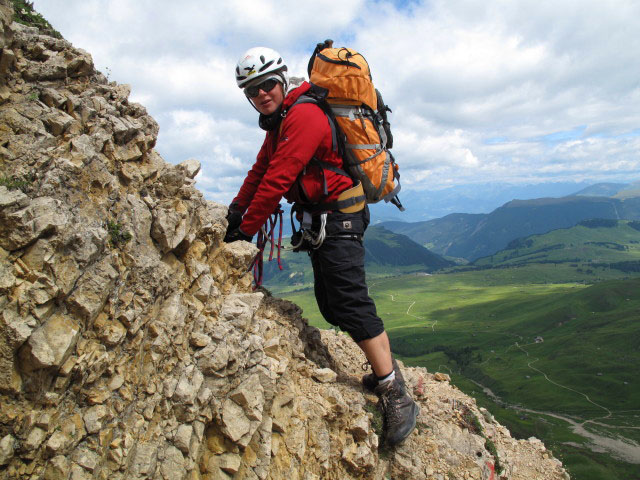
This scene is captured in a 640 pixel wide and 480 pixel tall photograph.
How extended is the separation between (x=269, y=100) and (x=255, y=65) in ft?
2.33

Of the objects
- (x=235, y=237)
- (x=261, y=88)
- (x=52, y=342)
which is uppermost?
(x=261, y=88)

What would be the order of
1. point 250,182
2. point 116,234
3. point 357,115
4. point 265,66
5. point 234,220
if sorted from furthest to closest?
point 250,182, point 234,220, point 357,115, point 265,66, point 116,234

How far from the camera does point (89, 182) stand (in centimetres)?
638

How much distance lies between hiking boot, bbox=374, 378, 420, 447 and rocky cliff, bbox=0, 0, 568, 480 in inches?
11.6

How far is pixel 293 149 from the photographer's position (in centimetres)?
755

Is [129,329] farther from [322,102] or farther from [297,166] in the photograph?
[322,102]

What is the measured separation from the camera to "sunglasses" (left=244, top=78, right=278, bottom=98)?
8.21m

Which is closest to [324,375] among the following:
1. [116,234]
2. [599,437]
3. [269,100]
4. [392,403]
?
[392,403]

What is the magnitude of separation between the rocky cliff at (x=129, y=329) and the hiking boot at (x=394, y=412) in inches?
11.6

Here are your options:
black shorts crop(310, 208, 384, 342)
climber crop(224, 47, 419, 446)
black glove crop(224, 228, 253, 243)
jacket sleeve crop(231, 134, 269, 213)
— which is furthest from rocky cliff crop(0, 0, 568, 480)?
black shorts crop(310, 208, 384, 342)

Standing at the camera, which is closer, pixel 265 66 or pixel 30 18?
pixel 30 18

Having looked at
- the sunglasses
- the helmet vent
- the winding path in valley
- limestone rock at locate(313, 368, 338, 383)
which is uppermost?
the helmet vent

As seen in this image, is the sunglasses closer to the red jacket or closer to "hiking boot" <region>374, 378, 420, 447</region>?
the red jacket

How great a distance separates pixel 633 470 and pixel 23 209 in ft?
475
